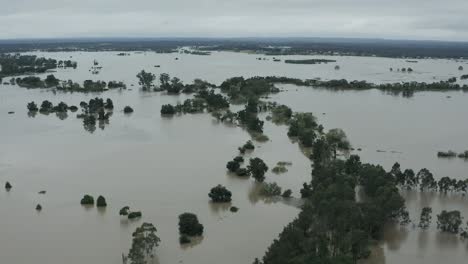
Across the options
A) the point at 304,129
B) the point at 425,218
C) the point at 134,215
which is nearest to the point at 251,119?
the point at 304,129

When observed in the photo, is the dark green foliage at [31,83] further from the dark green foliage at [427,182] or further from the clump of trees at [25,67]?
the dark green foliage at [427,182]

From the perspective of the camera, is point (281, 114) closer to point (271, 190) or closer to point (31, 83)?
point (271, 190)

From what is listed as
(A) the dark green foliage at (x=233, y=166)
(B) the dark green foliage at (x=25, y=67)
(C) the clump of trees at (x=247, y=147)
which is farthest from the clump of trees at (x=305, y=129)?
(B) the dark green foliage at (x=25, y=67)

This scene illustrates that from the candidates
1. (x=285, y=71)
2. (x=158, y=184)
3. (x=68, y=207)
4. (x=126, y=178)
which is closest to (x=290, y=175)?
(x=158, y=184)

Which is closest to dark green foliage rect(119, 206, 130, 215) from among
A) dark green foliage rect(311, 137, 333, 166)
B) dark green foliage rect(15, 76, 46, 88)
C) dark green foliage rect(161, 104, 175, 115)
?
dark green foliage rect(311, 137, 333, 166)

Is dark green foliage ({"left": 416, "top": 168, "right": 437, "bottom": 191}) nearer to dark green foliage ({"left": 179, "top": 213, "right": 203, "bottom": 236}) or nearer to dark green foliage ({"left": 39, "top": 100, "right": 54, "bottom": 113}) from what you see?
dark green foliage ({"left": 179, "top": 213, "right": 203, "bottom": 236})
